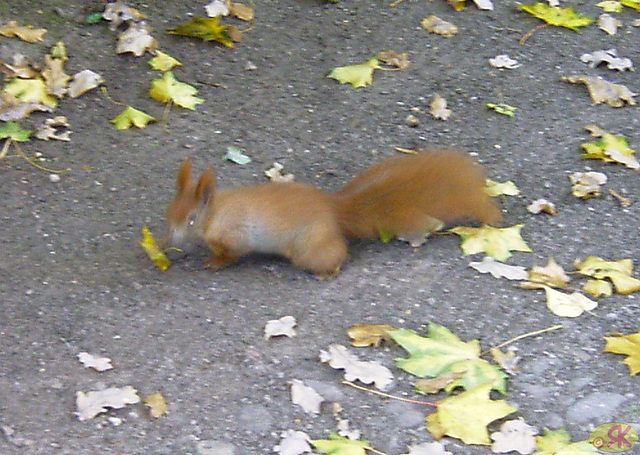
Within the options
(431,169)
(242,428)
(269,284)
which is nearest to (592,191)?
(431,169)

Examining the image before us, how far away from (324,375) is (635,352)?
109 centimetres

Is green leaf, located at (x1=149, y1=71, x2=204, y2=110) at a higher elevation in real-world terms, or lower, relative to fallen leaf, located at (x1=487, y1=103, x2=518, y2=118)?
lower

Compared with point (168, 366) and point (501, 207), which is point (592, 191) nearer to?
point (501, 207)

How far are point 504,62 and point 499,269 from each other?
6.03 ft

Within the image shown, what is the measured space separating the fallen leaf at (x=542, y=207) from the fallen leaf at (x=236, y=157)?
1362 mm

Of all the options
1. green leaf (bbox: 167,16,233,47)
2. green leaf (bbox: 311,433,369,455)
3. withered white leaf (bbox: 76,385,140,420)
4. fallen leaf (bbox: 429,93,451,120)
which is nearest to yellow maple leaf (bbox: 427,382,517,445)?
green leaf (bbox: 311,433,369,455)

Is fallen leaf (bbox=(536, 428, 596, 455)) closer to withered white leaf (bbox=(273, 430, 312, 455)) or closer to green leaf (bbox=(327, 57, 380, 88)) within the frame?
withered white leaf (bbox=(273, 430, 312, 455))

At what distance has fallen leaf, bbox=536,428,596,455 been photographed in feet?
8.50

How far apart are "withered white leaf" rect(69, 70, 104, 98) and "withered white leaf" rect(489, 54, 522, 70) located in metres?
2.18

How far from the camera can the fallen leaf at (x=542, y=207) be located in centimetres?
378

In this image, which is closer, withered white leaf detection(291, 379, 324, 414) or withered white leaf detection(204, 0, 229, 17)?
withered white leaf detection(291, 379, 324, 414)

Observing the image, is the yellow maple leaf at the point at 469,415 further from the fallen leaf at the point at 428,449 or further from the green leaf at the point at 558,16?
the green leaf at the point at 558,16

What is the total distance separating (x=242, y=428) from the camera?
2.72 meters

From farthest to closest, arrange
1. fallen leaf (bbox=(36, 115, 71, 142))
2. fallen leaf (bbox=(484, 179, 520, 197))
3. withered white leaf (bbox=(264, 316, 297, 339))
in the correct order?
fallen leaf (bbox=(36, 115, 71, 142)) < fallen leaf (bbox=(484, 179, 520, 197)) < withered white leaf (bbox=(264, 316, 297, 339))
